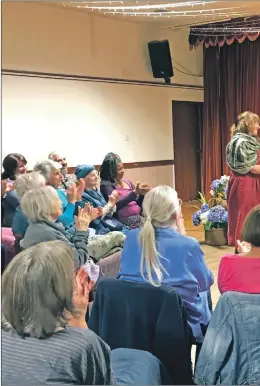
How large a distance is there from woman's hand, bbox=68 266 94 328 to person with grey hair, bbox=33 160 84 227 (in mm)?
1520

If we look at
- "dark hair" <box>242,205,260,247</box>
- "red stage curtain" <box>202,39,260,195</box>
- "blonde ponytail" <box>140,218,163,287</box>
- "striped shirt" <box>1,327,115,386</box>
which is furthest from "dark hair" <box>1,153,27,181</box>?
"red stage curtain" <box>202,39,260,195</box>

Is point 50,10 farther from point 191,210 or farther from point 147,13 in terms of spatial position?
point 191,210

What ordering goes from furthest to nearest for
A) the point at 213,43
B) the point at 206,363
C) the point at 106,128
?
the point at 213,43 < the point at 106,128 < the point at 206,363

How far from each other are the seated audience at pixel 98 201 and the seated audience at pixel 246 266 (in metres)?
1.85

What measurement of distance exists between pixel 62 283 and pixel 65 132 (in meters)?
5.51

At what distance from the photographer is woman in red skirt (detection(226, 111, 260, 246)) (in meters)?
4.00

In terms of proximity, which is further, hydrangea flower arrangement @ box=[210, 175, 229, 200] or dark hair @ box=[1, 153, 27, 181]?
hydrangea flower arrangement @ box=[210, 175, 229, 200]

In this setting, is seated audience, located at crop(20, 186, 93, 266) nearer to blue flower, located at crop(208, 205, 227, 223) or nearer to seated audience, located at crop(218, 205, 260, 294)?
seated audience, located at crop(218, 205, 260, 294)

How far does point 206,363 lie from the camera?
1854mm

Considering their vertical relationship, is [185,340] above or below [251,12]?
below

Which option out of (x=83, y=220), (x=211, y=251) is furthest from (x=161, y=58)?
(x=83, y=220)

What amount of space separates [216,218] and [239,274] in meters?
3.78

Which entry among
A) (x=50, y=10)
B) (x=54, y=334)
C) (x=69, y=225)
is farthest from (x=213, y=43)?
(x=54, y=334)

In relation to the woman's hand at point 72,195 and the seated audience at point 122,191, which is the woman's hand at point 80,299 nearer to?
the woman's hand at point 72,195
